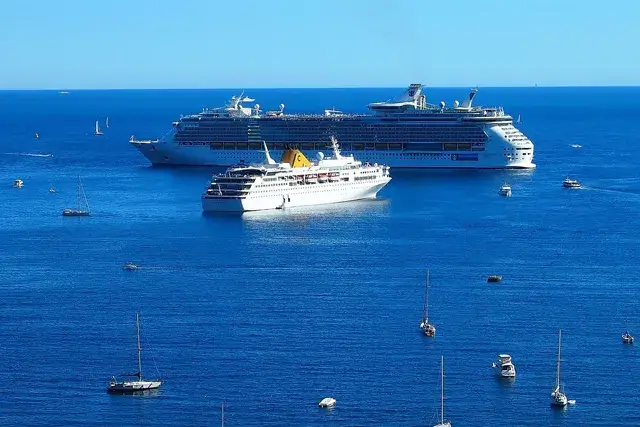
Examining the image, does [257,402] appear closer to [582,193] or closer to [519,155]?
[582,193]

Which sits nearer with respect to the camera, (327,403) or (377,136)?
(327,403)

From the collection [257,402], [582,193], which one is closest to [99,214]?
[582,193]

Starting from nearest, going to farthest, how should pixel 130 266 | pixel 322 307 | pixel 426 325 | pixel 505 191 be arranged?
1. pixel 426 325
2. pixel 322 307
3. pixel 130 266
4. pixel 505 191

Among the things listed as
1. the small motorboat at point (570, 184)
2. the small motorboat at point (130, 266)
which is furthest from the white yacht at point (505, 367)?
the small motorboat at point (570, 184)

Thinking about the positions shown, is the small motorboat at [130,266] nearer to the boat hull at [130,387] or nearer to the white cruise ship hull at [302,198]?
the boat hull at [130,387]

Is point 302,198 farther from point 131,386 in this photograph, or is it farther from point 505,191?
point 131,386

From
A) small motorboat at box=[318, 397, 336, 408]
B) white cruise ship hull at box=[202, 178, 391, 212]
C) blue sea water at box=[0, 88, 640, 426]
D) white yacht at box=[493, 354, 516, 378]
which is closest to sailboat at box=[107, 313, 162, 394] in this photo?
blue sea water at box=[0, 88, 640, 426]

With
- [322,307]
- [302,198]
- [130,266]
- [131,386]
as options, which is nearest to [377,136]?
[302,198]
